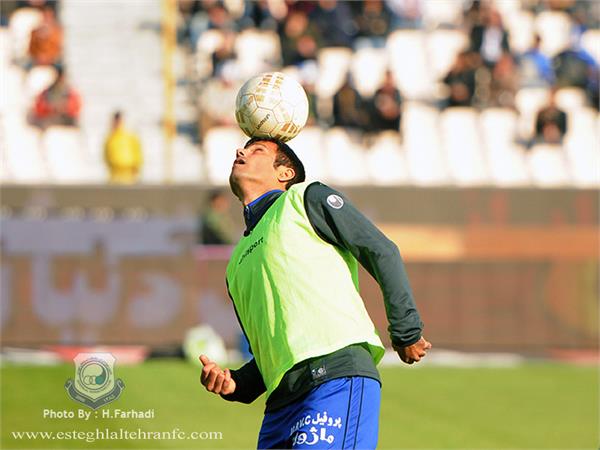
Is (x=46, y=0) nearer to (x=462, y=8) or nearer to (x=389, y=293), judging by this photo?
(x=462, y=8)

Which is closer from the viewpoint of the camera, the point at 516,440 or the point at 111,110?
the point at 516,440

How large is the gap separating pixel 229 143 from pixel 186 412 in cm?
889

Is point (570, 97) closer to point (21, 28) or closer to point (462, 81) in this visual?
point (462, 81)

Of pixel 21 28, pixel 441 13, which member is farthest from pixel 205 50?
pixel 441 13

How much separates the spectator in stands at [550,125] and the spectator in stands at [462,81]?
49.5 inches

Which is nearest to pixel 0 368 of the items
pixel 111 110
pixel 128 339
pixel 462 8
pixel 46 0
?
pixel 128 339

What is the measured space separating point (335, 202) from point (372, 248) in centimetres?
26

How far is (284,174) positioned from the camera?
541 cm

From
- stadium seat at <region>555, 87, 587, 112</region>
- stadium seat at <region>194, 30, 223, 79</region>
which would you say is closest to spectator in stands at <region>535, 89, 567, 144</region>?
stadium seat at <region>555, 87, 587, 112</region>

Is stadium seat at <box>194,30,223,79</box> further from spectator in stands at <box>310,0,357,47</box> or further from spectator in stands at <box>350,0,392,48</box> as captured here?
spectator in stands at <box>350,0,392,48</box>

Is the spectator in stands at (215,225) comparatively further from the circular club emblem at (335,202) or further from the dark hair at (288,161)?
the circular club emblem at (335,202)

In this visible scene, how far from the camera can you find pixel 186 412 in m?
11.5

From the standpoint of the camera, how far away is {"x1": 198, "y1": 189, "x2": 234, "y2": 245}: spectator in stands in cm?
1633

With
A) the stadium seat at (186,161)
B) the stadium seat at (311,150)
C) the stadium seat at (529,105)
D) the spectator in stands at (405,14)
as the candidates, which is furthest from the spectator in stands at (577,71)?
the stadium seat at (186,161)
